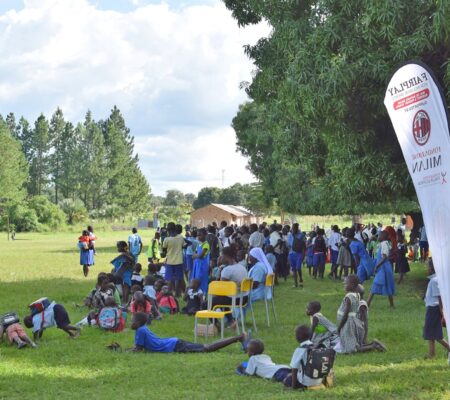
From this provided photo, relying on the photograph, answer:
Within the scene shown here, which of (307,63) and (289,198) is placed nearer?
(307,63)

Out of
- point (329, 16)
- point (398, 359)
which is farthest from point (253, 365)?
point (329, 16)

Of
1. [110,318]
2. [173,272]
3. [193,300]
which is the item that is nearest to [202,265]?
[193,300]

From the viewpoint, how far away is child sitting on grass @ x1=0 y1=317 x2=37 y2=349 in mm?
9352

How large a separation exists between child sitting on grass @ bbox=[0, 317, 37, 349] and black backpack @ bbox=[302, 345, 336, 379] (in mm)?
4475

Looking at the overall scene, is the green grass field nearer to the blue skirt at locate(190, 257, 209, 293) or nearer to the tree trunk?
the blue skirt at locate(190, 257, 209, 293)

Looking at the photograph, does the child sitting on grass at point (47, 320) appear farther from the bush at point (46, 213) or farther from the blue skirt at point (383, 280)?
the bush at point (46, 213)

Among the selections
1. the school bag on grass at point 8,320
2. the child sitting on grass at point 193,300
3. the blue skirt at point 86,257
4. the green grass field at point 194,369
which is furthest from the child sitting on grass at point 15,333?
the blue skirt at point 86,257

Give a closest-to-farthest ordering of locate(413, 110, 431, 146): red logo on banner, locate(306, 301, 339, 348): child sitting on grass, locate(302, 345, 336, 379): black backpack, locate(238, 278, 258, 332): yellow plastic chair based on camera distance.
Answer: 1. locate(413, 110, 431, 146): red logo on banner
2. locate(302, 345, 336, 379): black backpack
3. locate(306, 301, 339, 348): child sitting on grass
4. locate(238, 278, 258, 332): yellow plastic chair

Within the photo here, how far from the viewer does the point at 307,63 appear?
9.70m

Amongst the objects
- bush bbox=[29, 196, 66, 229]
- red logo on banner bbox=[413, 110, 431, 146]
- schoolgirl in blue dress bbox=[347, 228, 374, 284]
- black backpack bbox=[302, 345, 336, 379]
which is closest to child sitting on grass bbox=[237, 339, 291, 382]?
black backpack bbox=[302, 345, 336, 379]

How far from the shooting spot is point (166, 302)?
12.6 meters

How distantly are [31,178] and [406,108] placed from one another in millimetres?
96620

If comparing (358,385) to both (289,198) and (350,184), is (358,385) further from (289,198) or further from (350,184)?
(289,198)

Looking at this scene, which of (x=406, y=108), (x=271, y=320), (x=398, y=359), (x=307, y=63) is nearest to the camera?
(x=406, y=108)
